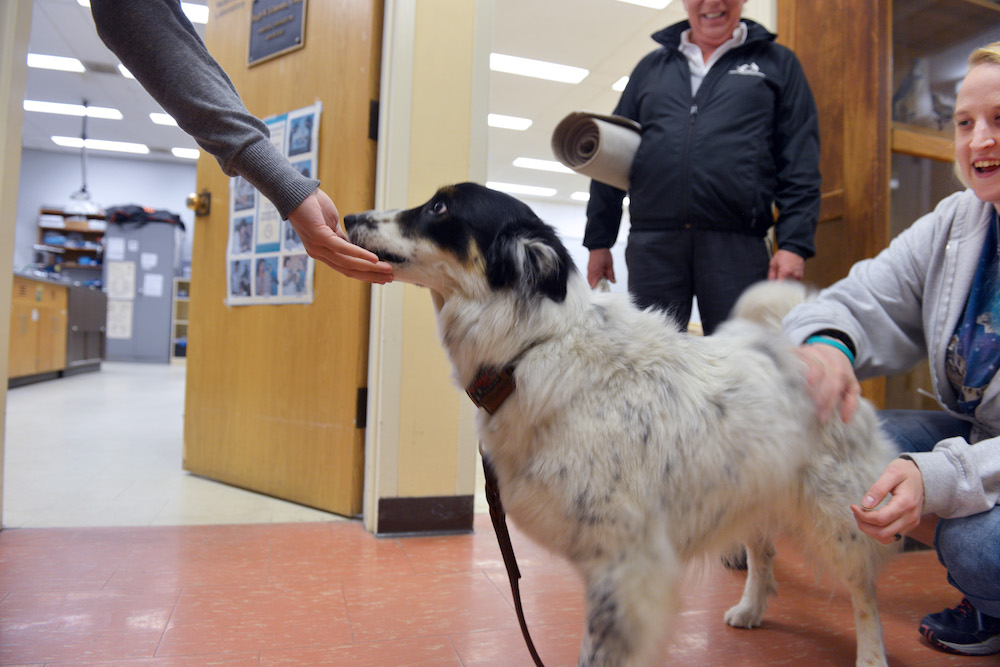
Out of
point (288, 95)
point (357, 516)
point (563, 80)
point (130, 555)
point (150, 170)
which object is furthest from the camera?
point (150, 170)

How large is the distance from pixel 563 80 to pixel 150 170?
10314 millimetres

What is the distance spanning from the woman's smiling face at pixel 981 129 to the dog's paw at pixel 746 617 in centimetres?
116

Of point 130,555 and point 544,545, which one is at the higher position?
point 544,545

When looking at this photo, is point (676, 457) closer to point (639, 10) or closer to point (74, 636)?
point (74, 636)

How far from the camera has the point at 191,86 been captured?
113cm

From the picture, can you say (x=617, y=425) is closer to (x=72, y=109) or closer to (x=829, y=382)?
(x=829, y=382)

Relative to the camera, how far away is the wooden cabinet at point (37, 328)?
21.0ft

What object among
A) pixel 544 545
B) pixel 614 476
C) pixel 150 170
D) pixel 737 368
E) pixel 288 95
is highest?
pixel 150 170

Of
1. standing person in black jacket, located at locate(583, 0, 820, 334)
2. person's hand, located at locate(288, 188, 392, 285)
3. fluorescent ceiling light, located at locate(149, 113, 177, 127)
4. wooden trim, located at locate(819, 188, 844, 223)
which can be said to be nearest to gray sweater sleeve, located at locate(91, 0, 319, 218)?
person's hand, located at locate(288, 188, 392, 285)

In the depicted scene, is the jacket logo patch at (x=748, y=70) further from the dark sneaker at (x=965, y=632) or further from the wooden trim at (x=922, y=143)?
the dark sneaker at (x=965, y=632)

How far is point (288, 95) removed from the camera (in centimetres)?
291

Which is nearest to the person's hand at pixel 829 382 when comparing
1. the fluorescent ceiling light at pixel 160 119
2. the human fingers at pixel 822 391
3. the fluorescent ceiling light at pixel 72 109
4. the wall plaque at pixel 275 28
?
the human fingers at pixel 822 391

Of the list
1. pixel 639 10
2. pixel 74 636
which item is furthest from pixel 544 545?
pixel 639 10

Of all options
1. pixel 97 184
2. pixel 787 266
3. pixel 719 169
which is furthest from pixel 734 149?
pixel 97 184
